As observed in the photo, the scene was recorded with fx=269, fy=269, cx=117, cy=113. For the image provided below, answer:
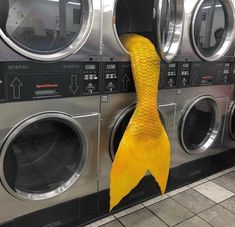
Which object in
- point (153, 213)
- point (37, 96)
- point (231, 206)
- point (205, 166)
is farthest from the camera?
point (205, 166)

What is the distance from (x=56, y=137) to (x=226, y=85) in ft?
5.00

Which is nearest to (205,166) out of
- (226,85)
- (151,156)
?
(226,85)

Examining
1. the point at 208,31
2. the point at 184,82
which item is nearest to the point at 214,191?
the point at 184,82

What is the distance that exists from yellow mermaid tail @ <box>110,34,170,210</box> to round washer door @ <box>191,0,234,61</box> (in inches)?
24.1

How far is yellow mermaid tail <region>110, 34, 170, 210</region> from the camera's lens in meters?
1.55

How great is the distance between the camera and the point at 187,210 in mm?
1947

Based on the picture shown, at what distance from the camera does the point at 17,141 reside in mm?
1432

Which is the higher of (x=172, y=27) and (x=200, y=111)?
(x=172, y=27)

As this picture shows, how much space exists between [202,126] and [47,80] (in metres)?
1.55

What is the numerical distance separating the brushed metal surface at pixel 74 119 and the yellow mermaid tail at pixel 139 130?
0.17 metres

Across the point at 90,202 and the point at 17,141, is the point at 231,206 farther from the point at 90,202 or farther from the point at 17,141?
the point at 17,141

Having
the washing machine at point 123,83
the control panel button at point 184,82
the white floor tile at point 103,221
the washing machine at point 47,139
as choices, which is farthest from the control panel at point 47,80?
the white floor tile at point 103,221

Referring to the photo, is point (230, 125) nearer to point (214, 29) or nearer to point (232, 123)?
point (232, 123)

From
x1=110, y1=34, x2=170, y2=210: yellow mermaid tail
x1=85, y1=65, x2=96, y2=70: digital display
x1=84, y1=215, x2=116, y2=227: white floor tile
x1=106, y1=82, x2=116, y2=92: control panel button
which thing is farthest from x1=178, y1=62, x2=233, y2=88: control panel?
x1=84, y1=215, x2=116, y2=227: white floor tile
